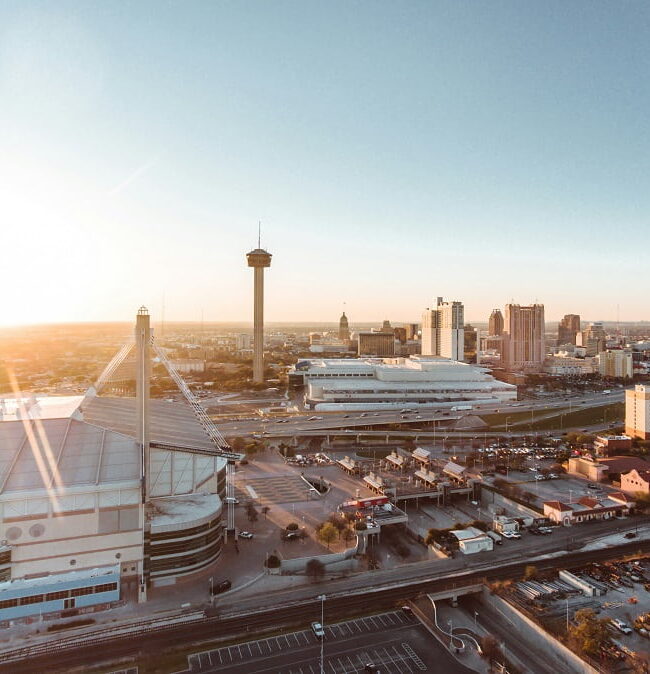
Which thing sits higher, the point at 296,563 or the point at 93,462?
the point at 93,462

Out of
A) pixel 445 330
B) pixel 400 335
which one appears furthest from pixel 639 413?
pixel 400 335

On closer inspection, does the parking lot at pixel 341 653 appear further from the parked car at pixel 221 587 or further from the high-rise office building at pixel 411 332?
the high-rise office building at pixel 411 332

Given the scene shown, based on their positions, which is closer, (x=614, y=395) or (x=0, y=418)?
(x=0, y=418)

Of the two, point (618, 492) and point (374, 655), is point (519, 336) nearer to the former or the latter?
point (618, 492)

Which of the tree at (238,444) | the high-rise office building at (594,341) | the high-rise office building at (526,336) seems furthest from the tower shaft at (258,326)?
the high-rise office building at (594,341)

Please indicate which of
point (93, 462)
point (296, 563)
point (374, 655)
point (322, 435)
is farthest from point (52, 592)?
point (322, 435)

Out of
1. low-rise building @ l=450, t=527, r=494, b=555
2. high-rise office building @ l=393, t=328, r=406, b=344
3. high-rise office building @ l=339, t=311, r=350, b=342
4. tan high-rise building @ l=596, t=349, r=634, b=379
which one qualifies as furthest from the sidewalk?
high-rise office building @ l=339, t=311, r=350, b=342

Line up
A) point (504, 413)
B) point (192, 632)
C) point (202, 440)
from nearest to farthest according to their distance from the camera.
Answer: point (192, 632) → point (202, 440) → point (504, 413)
